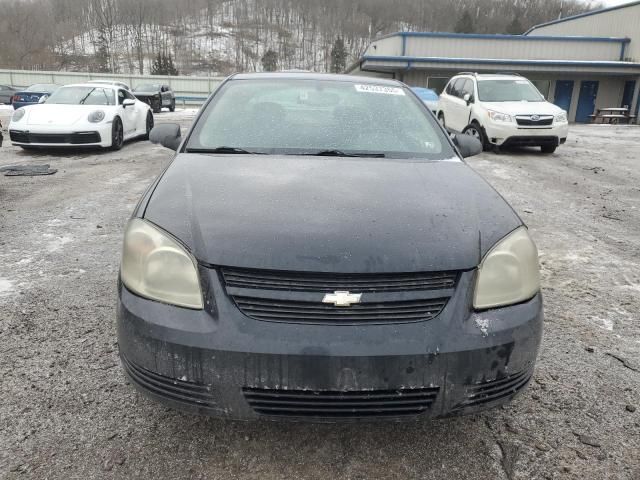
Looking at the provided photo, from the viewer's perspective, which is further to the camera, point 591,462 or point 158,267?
point 591,462

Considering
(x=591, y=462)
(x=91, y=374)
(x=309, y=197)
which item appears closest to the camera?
(x=591, y=462)

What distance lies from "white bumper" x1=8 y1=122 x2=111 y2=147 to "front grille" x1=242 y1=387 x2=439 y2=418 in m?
8.86

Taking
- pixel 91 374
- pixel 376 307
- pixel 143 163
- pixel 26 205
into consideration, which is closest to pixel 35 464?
pixel 91 374

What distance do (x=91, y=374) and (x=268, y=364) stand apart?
1.24 meters

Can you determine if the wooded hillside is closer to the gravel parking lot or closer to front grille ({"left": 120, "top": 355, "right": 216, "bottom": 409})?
the gravel parking lot

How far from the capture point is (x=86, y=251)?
13.3ft

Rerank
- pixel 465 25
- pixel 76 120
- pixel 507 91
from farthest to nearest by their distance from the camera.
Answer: pixel 465 25 < pixel 507 91 < pixel 76 120

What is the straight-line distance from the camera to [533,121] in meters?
→ 9.88

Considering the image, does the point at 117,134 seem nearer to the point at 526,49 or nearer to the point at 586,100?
the point at 526,49

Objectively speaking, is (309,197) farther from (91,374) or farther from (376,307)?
(91,374)

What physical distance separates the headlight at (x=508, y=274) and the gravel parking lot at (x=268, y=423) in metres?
0.64

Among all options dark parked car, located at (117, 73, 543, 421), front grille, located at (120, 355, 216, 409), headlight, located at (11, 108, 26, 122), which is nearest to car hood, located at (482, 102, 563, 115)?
dark parked car, located at (117, 73, 543, 421)

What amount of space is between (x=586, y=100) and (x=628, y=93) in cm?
202

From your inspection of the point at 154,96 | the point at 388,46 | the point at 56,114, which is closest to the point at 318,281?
the point at 56,114
